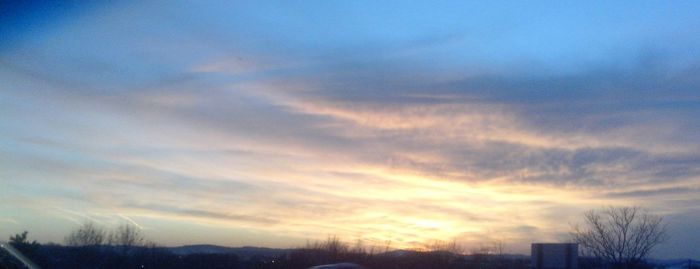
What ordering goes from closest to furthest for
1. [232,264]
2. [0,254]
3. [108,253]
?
1. [0,254]
2. [108,253]
3. [232,264]

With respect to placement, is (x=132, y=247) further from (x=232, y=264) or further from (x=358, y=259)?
(x=358, y=259)

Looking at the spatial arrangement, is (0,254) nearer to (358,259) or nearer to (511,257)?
(358,259)

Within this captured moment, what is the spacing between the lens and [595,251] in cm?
6638

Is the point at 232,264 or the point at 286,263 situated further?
the point at 232,264

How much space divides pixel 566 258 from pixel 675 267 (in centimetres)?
3810

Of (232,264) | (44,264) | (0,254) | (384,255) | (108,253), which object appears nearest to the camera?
(0,254)

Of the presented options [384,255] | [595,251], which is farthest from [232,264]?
[595,251]

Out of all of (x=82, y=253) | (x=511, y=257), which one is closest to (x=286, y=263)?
(x=82, y=253)

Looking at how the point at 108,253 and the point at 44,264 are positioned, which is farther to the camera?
the point at 108,253

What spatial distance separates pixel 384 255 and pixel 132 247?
88.1ft

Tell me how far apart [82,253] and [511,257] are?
75.7m

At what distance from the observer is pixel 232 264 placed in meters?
75.6

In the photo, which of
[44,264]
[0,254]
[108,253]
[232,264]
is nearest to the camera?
[0,254]

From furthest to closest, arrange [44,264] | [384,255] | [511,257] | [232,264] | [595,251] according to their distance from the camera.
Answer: [511,257] < [384,255] < [232,264] < [595,251] < [44,264]
